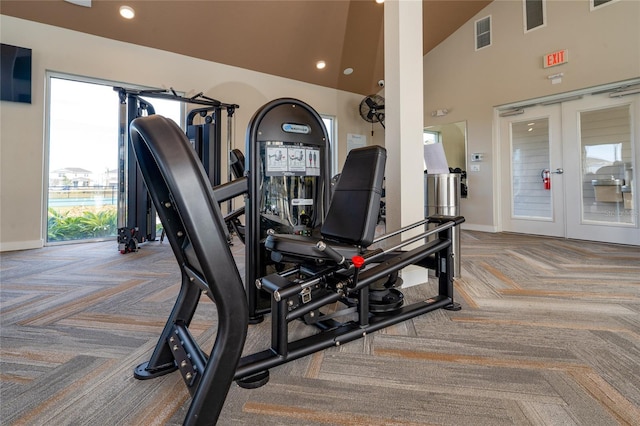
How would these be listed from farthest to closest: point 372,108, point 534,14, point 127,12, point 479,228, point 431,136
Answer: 1. point 372,108
2. point 431,136
3. point 479,228
4. point 534,14
5. point 127,12

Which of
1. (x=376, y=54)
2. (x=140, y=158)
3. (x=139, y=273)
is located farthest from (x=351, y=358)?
(x=376, y=54)

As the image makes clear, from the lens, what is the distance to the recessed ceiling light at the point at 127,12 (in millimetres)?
4000

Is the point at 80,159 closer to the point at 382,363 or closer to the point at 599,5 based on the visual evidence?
the point at 382,363

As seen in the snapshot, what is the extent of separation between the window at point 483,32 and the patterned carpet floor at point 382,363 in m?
4.37

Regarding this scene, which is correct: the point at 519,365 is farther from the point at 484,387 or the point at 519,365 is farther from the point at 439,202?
the point at 439,202

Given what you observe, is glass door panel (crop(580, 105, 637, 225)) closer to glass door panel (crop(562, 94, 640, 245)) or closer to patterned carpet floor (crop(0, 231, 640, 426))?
glass door panel (crop(562, 94, 640, 245))

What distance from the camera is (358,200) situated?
162 centimetres

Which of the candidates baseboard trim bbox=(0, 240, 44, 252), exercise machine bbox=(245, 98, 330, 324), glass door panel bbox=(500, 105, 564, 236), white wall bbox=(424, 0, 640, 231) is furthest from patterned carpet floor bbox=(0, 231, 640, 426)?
white wall bbox=(424, 0, 640, 231)

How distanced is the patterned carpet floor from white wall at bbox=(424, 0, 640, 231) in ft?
9.96

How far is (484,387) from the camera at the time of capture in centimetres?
120

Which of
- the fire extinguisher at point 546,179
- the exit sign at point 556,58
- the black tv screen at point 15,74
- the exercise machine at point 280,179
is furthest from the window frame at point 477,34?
the black tv screen at point 15,74

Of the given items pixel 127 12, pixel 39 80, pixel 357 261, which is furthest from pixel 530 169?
pixel 39 80

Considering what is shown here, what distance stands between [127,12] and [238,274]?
15.5 ft

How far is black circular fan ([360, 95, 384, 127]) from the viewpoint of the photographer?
21.3 ft
